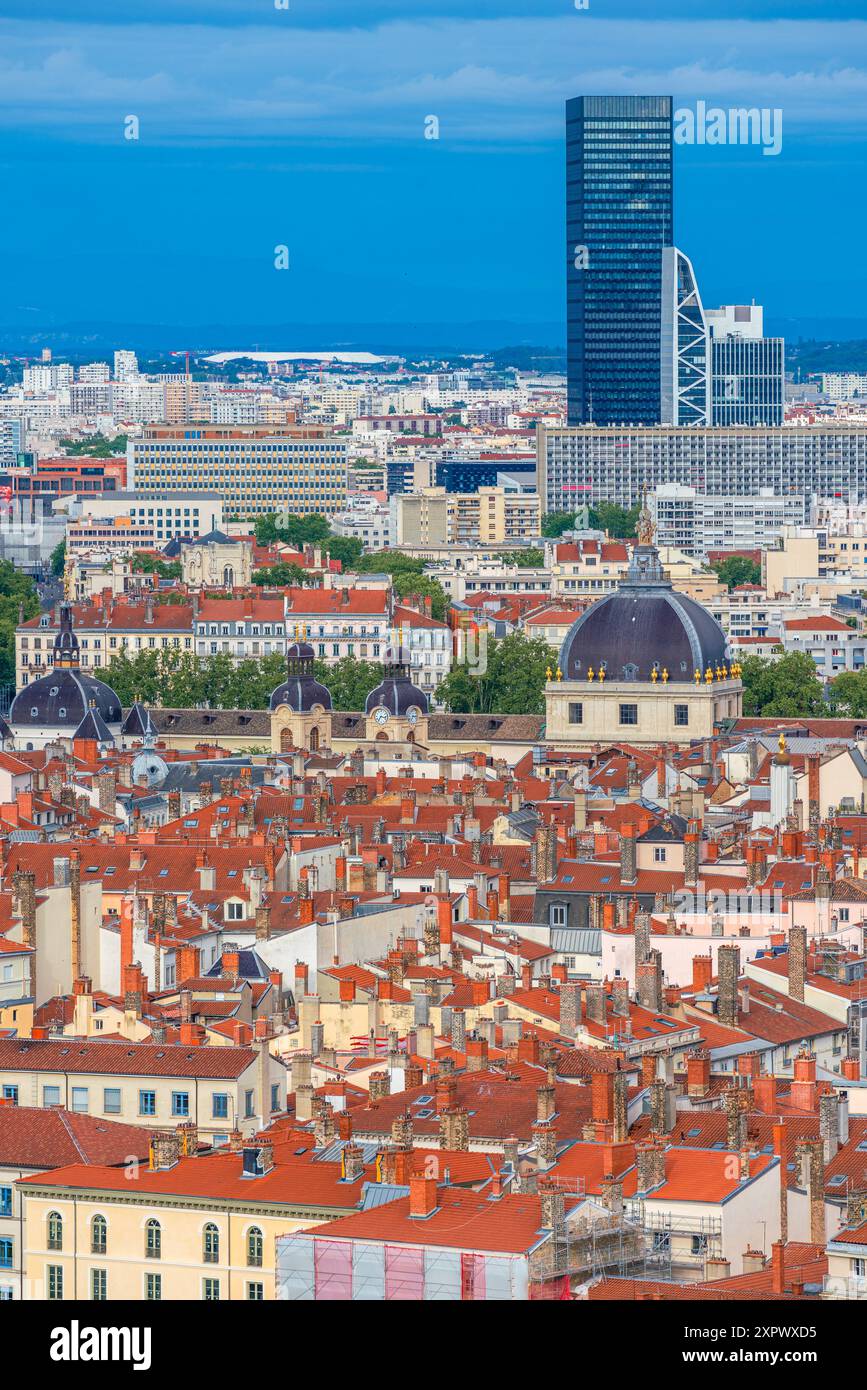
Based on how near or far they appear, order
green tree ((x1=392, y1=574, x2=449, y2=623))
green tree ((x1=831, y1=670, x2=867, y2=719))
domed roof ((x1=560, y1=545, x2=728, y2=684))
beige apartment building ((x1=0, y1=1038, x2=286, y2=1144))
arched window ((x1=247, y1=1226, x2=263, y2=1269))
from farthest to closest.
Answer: green tree ((x1=392, y1=574, x2=449, y2=623)), green tree ((x1=831, y1=670, x2=867, y2=719)), domed roof ((x1=560, y1=545, x2=728, y2=684)), beige apartment building ((x1=0, y1=1038, x2=286, y2=1144)), arched window ((x1=247, y1=1226, x2=263, y2=1269))

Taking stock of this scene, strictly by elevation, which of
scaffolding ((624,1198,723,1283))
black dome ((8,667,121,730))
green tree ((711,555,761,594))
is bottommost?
green tree ((711,555,761,594))

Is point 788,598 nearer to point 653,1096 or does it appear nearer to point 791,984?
point 791,984

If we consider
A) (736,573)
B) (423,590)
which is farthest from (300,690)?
(736,573)

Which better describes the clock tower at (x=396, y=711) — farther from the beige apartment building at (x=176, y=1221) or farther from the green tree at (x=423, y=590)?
the beige apartment building at (x=176, y=1221)

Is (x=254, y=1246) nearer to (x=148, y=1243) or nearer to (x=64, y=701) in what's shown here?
(x=148, y=1243)

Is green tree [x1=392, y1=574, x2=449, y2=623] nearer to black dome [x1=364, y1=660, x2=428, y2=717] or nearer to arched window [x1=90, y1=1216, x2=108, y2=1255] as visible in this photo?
black dome [x1=364, y1=660, x2=428, y2=717]

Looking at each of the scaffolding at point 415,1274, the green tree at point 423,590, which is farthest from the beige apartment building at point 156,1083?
the green tree at point 423,590

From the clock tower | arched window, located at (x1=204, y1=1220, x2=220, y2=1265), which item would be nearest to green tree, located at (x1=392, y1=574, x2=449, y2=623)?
the clock tower
